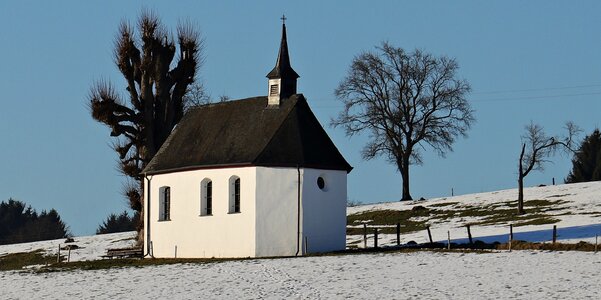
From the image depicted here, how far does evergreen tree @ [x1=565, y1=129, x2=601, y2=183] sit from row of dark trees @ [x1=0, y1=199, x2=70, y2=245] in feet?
160

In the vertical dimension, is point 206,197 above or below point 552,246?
above

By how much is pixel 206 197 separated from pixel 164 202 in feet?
13.3

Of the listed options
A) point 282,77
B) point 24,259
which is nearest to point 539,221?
point 282,77

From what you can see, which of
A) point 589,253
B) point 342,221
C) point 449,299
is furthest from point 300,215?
point 449,299

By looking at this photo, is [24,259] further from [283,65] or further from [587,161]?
[587,161]

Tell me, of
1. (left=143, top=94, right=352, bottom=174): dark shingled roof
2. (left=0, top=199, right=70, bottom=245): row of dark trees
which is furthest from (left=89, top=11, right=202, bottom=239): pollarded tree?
(left=0, top=199, right=70, bottom=245): row of dark trees

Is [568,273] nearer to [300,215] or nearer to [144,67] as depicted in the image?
[300,215]

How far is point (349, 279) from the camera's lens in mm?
42281

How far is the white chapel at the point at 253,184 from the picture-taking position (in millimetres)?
54281

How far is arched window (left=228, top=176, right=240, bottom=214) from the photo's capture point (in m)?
56.1

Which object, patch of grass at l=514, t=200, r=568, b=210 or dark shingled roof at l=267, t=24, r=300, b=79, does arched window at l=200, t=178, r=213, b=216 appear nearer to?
dark shingled roof at l=267, t=24, r=300, b=79

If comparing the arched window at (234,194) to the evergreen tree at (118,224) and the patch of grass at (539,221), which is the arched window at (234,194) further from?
the evergreen tree at (118,224)

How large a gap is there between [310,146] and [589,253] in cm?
1463

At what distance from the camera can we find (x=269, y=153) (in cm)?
5491
